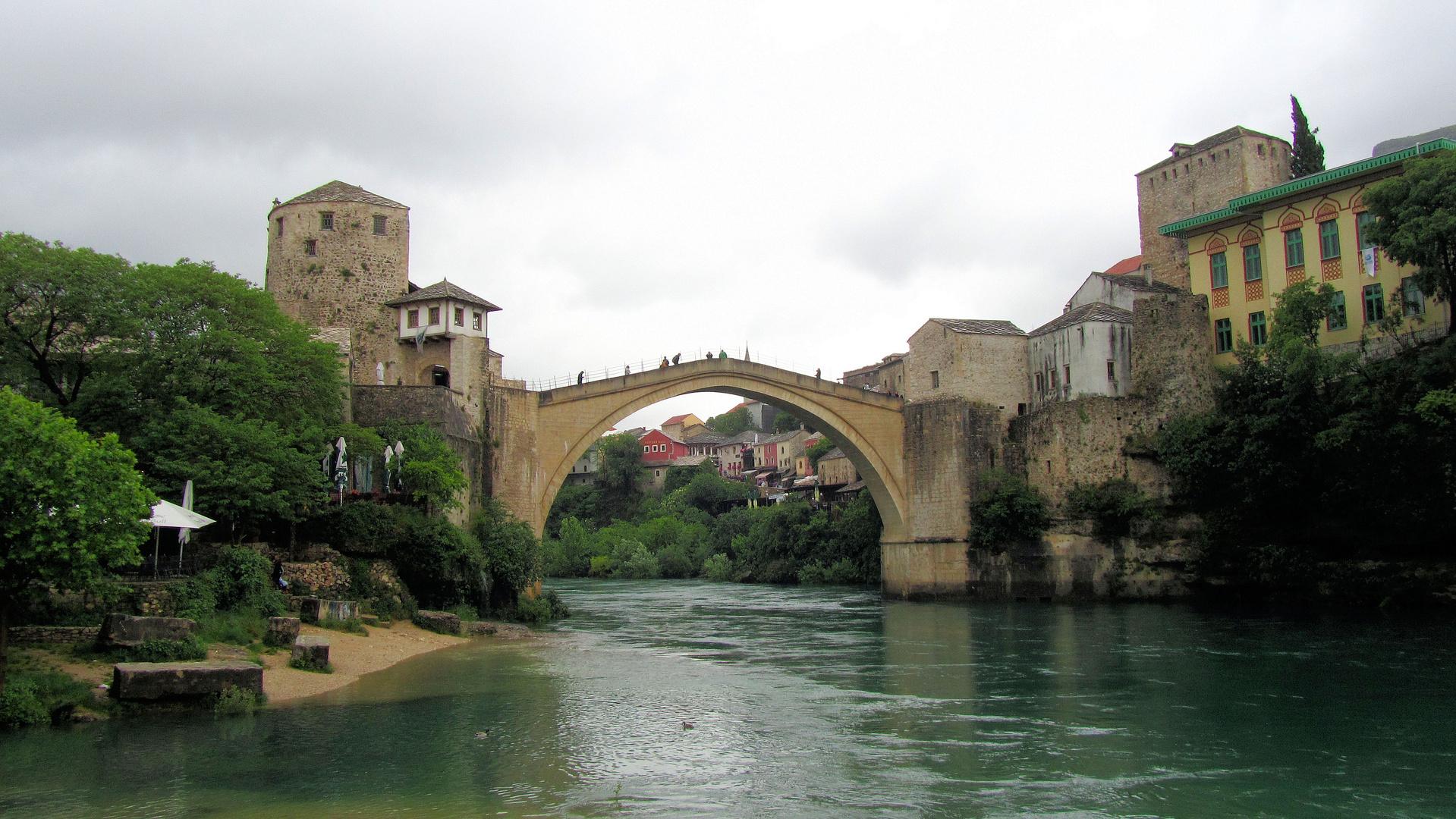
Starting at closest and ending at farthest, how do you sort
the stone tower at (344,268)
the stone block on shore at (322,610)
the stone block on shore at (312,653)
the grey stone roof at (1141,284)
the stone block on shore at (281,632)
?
the stone block on shore at (312,653), the stone block on shore at (281,632), the stone block on shore at (322,610), the stone tower at (344,268), the grey stone roof at (1141,284)

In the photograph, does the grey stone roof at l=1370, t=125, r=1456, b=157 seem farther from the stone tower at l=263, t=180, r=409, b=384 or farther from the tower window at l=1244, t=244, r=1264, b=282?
the stone tower at l=263, t=180, r=409, b=384

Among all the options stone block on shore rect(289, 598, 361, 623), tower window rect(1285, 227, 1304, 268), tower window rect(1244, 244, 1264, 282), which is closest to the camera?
stone block on shore rect(289, 598, 361, 623)

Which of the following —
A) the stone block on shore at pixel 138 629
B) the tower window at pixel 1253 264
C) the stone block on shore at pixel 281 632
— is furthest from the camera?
the tower window at pixel 1253 264

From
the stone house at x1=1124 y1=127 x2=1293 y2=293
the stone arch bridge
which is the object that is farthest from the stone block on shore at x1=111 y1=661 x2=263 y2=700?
the stone house at x1=1124 y1=127 x2=1293 y2=293

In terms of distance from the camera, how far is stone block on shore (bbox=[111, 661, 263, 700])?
13375 millimetres

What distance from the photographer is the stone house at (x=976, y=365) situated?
4066cm

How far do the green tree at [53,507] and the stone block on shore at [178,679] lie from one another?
1.28 meters

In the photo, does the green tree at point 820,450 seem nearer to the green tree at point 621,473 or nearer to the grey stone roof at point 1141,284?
the green tree at point 621,473

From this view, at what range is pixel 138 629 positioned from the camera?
1498cm

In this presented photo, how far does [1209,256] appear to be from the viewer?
37.1 m

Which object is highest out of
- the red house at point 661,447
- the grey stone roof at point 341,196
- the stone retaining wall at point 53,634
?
the grey stone roof at point 341,196

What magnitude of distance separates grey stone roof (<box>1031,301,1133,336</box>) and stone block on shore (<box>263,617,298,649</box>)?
29764 millimetres

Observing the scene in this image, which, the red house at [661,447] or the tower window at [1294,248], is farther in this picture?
the red house at [661,447]

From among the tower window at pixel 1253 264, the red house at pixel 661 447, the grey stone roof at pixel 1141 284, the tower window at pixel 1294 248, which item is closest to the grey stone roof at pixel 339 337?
the grey stone roof at pixel 1141 284
